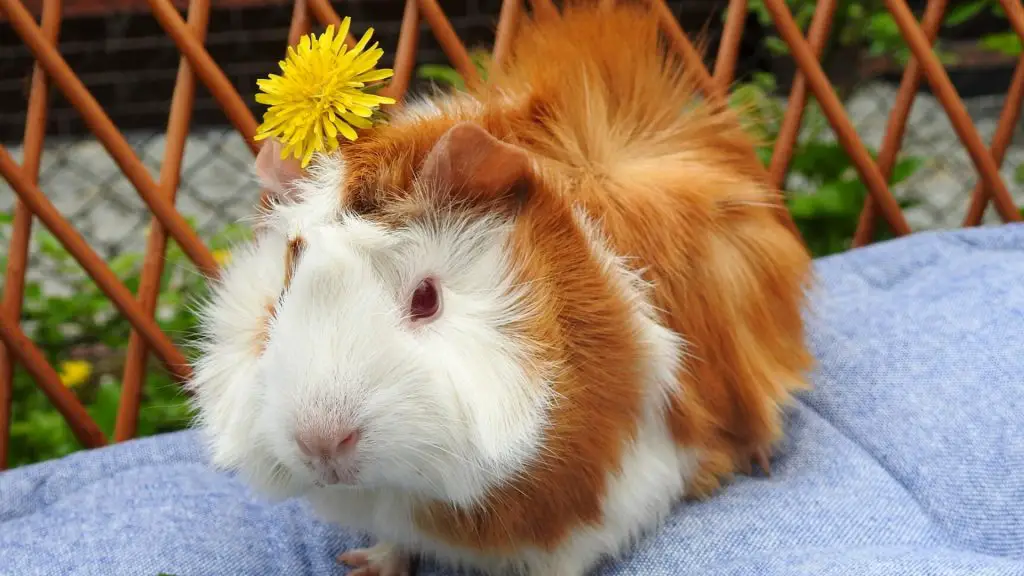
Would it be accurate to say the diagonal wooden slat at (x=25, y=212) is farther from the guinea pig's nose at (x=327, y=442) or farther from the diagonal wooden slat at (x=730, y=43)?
the diagonal wooden slat at (x=730, y=43)

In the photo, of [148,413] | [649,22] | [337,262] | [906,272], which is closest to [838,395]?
[906,272]

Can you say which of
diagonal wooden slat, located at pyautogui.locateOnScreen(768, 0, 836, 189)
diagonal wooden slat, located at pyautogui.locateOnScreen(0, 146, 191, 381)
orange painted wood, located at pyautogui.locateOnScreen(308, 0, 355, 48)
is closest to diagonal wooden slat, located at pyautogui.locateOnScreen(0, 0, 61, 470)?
diagonal wooden slat, located at pyautogui.locateOnScreen(0, 146, 191, 381)

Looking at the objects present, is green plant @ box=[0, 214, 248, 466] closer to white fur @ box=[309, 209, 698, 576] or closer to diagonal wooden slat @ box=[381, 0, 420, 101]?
diagonal wooden slat @ box=[381, 0, 420, 101]

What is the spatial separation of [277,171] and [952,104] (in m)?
1.00

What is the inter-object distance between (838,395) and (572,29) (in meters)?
0.49

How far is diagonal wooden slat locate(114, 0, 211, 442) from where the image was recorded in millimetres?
989

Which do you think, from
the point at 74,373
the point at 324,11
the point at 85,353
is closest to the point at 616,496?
the point at 324,11

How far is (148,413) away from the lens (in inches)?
57.2

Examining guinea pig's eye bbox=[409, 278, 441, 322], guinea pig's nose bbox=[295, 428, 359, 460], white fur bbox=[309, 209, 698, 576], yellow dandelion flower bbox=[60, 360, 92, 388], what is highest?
guinea pig's eye bbox=[409, 278, 441, 322]

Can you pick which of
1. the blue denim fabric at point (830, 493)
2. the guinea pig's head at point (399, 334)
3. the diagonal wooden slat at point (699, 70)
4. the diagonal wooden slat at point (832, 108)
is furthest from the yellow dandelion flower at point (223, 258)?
the diagonal wooden slat at point (832, 108)

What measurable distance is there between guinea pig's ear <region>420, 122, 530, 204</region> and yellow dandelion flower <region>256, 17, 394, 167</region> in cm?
6

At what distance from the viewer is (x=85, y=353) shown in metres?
1.75

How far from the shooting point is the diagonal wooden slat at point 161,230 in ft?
3.24

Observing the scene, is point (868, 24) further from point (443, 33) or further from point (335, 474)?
point (335, 474)
